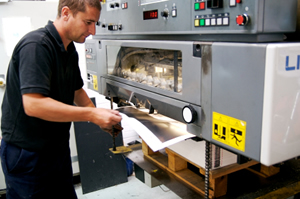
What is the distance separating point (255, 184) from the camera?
121 centimetres

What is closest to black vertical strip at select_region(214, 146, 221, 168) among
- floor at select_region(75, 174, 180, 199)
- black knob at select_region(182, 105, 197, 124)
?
black knob at select_region(182, 105, 197, 124)

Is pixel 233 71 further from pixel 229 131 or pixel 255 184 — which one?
pixel 255 184

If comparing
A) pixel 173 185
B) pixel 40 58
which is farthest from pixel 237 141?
pixel 40 58

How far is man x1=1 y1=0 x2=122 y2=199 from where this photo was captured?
1178 millimetres

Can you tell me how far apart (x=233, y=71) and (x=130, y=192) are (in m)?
2.39

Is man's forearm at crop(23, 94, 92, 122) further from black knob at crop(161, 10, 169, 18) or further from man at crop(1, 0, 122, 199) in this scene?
black knob at crop(161, 10, 169, 18)

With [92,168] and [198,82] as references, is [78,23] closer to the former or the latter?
[198,82]

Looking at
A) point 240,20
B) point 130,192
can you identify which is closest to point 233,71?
point 240,20

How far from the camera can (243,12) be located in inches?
30.5

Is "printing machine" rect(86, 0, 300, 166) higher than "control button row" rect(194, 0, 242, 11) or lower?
lower

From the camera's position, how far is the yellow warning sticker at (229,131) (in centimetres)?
81

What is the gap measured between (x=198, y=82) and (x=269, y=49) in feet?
0.93

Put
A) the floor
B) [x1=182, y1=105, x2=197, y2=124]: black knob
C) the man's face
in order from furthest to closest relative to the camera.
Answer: the floor
the man's face
[x1=182, y1=105, x2=197, y2=124]: black knob

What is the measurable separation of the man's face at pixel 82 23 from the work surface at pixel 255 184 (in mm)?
787
